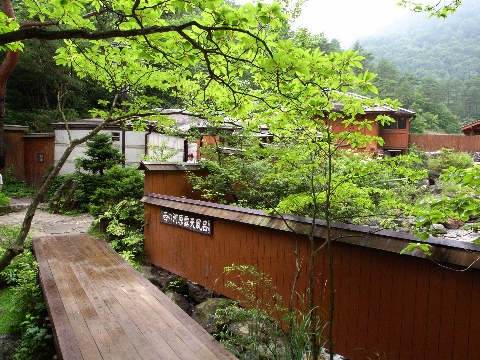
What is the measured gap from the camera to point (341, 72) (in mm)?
2891

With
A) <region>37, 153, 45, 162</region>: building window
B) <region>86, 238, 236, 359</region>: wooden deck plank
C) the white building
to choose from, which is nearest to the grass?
<region>86, 238, 236, 359</region>: wooden deck plank

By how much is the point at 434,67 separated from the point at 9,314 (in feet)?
283

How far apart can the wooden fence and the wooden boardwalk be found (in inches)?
65.5

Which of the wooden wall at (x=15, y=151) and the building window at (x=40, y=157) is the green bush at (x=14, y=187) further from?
the building window at (x=40, y=157)

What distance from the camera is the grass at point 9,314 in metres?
4.97

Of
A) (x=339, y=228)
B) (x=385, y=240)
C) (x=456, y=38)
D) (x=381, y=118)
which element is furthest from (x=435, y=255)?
(x=456, y=38)

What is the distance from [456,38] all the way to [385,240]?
106 meters

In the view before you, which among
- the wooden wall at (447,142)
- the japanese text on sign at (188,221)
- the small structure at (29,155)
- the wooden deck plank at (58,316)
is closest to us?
the wooden deck plank at (58,316)

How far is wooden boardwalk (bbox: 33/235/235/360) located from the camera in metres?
3.24

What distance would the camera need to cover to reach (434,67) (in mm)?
73125

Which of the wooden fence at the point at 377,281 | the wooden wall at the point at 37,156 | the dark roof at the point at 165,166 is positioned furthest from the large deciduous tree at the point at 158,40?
the wooden wall at the point at 37,156

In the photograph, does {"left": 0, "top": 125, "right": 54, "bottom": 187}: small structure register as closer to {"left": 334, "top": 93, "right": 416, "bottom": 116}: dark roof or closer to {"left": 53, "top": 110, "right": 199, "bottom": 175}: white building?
{"left": 53, "top": 110, "right": 199, "bottom": 175}: white building

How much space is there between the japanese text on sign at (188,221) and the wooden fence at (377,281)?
12 centimetres

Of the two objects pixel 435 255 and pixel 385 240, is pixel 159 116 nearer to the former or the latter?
pixel 385 240
